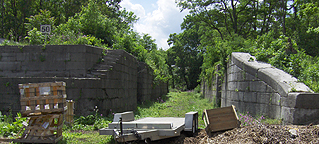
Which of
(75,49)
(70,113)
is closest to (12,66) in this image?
(75,49)

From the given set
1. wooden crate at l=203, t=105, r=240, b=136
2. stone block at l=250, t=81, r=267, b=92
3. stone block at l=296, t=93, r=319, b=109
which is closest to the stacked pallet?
wooden crate at l=203, t=105, r=240, b=136

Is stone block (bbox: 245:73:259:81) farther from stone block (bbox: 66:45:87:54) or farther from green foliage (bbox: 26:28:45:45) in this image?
green foliage (bbox: 26:28:45:45)

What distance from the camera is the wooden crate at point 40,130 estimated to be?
5.20 meters

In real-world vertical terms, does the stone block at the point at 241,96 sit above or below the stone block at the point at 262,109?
above

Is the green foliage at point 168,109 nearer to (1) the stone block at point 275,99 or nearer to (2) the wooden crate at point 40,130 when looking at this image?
(1) the stone block at point 275,99

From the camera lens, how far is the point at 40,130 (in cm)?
526

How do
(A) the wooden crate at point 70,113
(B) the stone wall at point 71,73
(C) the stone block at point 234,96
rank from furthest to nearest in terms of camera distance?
1. (C) the stone block at point 234,96
2. (B) the stone wall at point 71,73
3. (A) the wooden crate at point 70,113

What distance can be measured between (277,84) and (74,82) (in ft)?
20.5

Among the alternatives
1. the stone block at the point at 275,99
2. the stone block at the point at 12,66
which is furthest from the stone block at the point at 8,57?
the stone block at the point at 275,99

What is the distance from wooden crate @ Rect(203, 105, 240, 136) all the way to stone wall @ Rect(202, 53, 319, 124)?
1.12 metres

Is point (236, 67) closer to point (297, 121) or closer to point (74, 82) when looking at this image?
point (297, 121)

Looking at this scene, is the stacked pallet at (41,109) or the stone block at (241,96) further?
the stone block at (241,96)

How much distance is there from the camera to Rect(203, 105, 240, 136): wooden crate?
537cm

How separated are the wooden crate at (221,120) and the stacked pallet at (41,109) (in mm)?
3247
